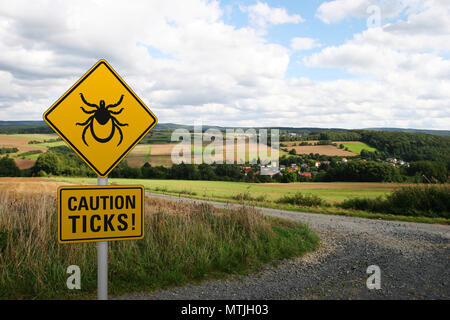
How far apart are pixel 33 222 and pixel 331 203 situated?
61.1 feet

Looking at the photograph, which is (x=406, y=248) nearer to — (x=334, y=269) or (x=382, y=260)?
(x=382, y=260)

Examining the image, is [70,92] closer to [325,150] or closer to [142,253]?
[142,253]

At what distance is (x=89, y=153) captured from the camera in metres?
3.43

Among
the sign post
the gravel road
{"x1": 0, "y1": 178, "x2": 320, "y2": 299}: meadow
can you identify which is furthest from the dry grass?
the sign post

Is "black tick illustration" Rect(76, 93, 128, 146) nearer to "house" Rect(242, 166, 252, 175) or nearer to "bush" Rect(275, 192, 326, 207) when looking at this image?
"bush" Rect(275, 192, 326, 207)

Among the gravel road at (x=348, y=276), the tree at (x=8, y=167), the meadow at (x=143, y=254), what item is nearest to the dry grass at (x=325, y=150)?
the gravel road at (x=348, y=276)

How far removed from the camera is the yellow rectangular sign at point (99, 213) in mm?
3293

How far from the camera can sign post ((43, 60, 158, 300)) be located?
333 centimetres

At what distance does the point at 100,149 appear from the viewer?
3.48m

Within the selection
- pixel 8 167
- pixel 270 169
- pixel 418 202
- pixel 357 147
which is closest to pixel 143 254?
pixel 418 202

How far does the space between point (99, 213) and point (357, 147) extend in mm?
47128

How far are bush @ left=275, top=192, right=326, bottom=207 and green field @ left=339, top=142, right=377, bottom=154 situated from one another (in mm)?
25362

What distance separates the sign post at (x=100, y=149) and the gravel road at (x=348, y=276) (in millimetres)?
2262
